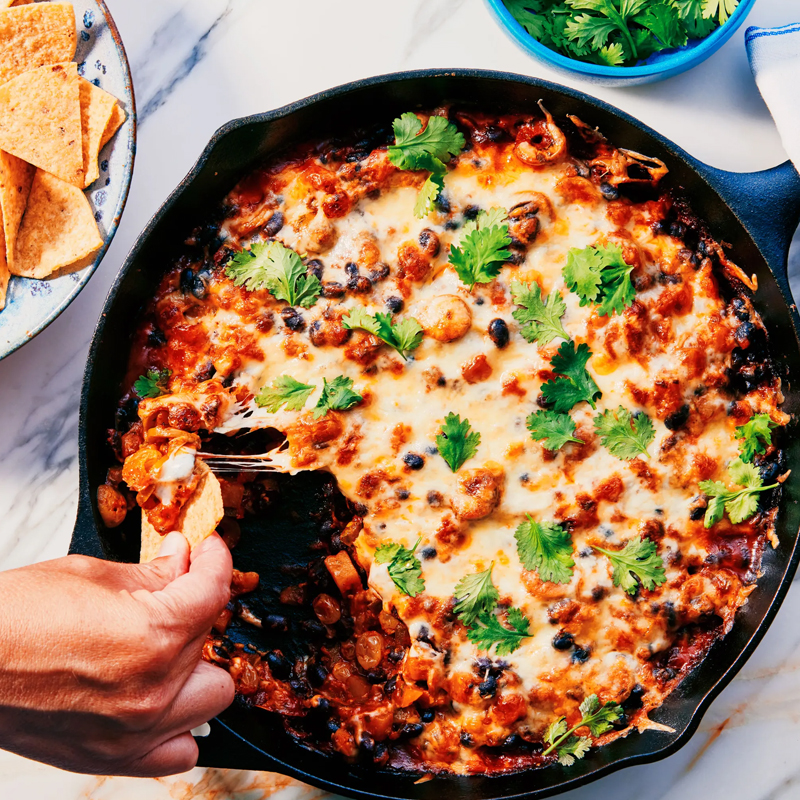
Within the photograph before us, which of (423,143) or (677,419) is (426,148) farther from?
(677,419)

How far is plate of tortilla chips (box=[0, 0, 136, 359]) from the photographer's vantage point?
11.3 ft

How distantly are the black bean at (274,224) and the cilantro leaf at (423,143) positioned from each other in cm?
51

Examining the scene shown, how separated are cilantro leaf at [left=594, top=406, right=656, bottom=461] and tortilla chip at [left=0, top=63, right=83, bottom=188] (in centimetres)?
234

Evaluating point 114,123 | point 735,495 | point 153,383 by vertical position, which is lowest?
point 735,495

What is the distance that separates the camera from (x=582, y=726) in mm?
3393

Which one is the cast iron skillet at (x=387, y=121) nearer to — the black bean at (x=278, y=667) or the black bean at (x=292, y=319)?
the black bean at (x=278, y=667)

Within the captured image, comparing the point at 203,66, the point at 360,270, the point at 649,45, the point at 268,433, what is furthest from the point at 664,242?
the point at 203,66

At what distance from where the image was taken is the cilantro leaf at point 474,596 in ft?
10.9

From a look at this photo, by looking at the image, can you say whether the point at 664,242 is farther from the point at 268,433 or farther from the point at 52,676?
the point at 52,676

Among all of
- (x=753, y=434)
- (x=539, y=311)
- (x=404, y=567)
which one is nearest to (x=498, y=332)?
(x=539, y=311)

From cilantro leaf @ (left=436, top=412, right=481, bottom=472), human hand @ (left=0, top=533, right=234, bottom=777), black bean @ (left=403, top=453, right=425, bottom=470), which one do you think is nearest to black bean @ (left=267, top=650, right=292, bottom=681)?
human hand @ (left=0, top=533, right=234, bottom=777)

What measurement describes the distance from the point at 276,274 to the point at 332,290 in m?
0.23

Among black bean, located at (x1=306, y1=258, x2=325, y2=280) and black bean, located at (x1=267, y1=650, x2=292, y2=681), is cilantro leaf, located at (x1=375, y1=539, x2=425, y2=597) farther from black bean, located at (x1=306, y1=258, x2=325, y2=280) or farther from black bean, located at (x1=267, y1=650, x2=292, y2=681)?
black bean, located at (x1=306, y1=258, x2=325, y2=280)

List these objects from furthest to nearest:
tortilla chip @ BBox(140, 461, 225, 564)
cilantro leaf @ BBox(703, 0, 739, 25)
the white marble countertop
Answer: the white marble countertop < cilantro leaf @ BBox(703, 0, 739, 25) < tortilla chip @ BBox(140, 461, 225, 564)
